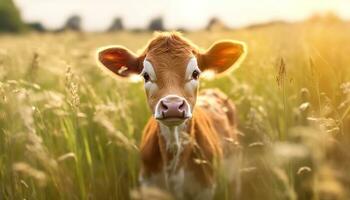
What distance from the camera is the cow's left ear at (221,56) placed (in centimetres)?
521

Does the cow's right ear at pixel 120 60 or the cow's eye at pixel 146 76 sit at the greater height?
the cow's right ear at pixel 120 60

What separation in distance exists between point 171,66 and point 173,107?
0.68 metres

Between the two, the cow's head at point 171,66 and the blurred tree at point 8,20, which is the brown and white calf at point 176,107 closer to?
the cow's head at point 171,66

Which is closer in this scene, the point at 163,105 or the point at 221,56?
the point at 163,105

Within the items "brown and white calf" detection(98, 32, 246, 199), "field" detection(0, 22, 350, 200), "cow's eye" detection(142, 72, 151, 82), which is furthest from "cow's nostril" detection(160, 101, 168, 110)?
"cow's eye" detection(142, 72, 151, 82)

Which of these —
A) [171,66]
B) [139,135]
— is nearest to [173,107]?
[171,66]

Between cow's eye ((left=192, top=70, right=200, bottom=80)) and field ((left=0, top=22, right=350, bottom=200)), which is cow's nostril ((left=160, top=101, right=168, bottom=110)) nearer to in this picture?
field ((left=0, top=22, right=350, bottom=200))

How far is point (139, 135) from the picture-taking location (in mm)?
6438

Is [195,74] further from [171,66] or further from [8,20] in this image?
[8,20]

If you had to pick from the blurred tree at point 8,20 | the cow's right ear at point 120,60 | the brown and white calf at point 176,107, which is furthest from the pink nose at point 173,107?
the blurred tree at point 8,20

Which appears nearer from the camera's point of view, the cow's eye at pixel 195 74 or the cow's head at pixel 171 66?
the cow's head at pixel 171 66

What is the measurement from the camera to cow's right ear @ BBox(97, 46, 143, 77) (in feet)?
16.8

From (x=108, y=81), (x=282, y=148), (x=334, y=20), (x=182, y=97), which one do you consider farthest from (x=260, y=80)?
(x=334, y=20)

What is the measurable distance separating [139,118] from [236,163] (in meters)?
1.39
